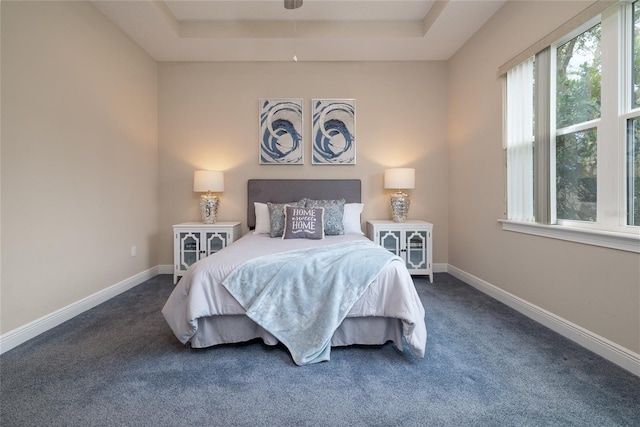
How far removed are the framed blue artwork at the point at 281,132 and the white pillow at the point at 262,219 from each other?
2.22 feet

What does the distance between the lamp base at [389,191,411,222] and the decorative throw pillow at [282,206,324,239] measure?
109 centimetres

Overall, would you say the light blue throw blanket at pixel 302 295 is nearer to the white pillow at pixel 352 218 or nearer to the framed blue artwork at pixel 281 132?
the white pillow at pixel 352 218

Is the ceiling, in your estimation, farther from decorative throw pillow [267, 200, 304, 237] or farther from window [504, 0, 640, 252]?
decorative throw pillow [267, 200, 304, 237]

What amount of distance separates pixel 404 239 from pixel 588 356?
1884mm

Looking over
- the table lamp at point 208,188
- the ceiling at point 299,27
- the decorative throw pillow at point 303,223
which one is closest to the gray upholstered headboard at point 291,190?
the table lamp at point 208,188

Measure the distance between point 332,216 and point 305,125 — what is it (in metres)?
1.42

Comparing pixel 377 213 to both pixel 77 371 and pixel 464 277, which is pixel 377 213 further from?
pixel 77 371

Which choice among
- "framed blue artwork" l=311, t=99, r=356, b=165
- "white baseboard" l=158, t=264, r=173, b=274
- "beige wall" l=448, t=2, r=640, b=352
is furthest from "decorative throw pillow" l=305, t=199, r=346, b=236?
"white baseboard" l=158, t=264, r=173, b=274

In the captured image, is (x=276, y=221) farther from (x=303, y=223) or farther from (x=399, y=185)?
(x=399, y=185)

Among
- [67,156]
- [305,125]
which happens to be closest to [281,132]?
[305,125]

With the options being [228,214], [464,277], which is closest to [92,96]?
[228,214]

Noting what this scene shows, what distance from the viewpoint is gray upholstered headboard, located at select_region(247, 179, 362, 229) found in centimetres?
371

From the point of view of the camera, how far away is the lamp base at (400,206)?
355cm

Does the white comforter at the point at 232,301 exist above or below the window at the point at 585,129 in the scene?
below
